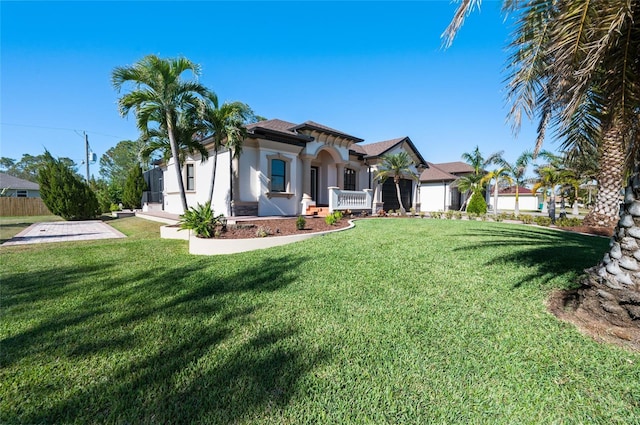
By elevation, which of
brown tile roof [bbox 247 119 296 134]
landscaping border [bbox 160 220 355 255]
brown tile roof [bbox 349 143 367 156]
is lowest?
landscaping border [bbox 160 220 355 255]

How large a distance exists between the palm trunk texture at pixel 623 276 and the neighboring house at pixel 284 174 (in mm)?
11660

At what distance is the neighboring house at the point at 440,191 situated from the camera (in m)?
26.5

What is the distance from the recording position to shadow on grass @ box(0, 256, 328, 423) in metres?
2.11

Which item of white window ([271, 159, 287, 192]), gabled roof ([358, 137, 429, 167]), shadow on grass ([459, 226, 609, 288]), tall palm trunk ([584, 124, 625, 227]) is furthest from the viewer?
gabled roof ([358, 137, 429, 167])

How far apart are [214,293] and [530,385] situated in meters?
4.03

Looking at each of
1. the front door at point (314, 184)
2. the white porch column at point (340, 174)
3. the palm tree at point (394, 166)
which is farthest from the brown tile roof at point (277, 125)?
the palm tree at point (394, 166)

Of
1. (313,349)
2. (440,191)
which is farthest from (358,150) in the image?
(313,349)

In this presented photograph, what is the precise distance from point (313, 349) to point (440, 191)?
27.2 meters

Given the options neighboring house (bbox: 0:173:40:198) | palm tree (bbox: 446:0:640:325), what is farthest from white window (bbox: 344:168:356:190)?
neighboring house (bbox: 0:173:40:198)

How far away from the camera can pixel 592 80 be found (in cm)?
383

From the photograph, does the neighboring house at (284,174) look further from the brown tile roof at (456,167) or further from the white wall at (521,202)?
the white wall at (521,202)

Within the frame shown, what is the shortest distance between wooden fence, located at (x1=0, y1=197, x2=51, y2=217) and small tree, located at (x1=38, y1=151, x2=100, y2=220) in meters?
7.83

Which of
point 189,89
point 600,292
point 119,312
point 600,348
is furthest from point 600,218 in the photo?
point 189,89

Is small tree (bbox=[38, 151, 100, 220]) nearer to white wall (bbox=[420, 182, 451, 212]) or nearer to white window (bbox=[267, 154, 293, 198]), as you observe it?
white window (bbox=[267, 154, 293, 198])
